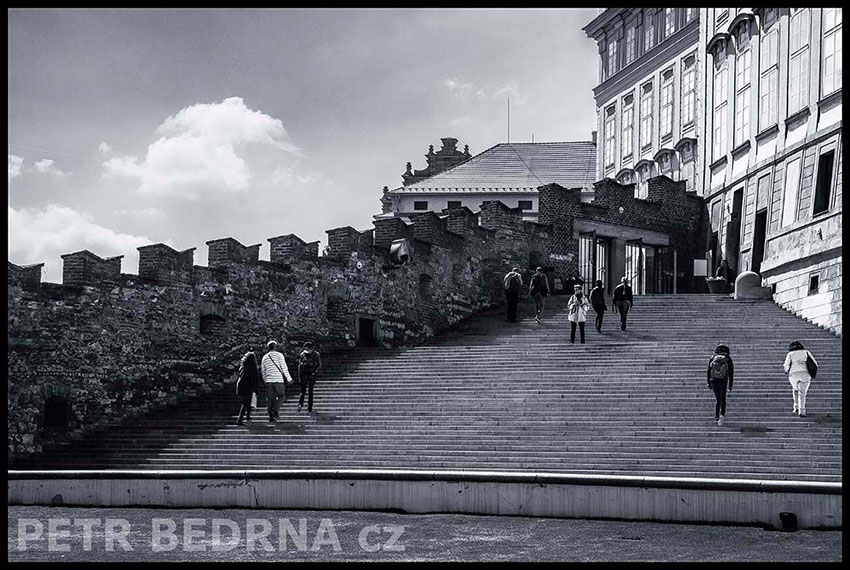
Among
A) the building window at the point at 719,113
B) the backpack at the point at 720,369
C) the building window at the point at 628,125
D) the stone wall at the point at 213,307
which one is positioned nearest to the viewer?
the backpack at the point at 720,369

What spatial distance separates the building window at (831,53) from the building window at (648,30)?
1444 cm

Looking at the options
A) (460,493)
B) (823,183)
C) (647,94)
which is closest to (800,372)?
(460,493)

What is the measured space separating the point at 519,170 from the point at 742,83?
99.0 feet

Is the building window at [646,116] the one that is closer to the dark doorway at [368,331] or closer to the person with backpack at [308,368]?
the dark doorway at [368,331]

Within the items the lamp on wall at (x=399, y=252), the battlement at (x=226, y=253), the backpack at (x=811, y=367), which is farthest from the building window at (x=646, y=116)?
the backpack at (x=811, y=367)

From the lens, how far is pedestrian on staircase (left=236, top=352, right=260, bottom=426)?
20.8m

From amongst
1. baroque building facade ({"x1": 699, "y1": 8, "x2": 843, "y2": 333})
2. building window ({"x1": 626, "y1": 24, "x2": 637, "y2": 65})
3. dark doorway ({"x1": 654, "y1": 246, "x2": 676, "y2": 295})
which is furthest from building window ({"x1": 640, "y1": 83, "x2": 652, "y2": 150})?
dark doorway ({"x1": 654, "y1": 246, "x2": 676, "y2": 295})

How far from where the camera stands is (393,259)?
3022 centimetres

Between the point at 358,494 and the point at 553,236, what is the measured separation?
2028 cm

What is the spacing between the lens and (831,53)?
94.0 ft

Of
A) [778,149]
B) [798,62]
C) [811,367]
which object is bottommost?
[811,367]

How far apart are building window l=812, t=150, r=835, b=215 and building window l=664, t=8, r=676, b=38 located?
14287 mm

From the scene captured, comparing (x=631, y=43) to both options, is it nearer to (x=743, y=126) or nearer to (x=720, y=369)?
(x=743, y=126)

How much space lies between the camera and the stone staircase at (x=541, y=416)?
17.6 meters
